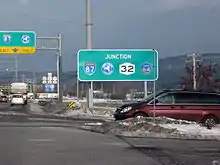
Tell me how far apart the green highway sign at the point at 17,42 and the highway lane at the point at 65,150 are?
30019 mm

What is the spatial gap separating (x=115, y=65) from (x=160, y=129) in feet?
70.0

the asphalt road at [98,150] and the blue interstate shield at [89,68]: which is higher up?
the blue interstate shield at [89,68]

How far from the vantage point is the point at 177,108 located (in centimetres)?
2286

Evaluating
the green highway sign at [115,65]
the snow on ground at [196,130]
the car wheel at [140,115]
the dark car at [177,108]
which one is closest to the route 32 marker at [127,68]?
the green highway sign at [115,65]

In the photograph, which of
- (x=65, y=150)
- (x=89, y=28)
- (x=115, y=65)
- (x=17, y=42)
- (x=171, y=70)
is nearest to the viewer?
(x=65, y=150)

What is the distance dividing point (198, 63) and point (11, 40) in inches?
1616

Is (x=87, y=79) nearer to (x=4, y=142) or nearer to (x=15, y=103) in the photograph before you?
(x=4, y=142)

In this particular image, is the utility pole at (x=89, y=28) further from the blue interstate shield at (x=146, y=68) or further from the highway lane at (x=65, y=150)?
the highway lane at (x=65, y=150)

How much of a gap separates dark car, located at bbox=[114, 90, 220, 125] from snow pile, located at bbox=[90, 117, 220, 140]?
2.32 m

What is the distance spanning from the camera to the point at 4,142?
15.9m

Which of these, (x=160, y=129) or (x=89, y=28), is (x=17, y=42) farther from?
(x=160, y=129)

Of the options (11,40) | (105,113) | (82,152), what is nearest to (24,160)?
(82,152)

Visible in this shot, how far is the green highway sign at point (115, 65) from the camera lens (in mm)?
38969

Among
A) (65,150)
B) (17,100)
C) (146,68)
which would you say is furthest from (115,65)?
(17,100)
